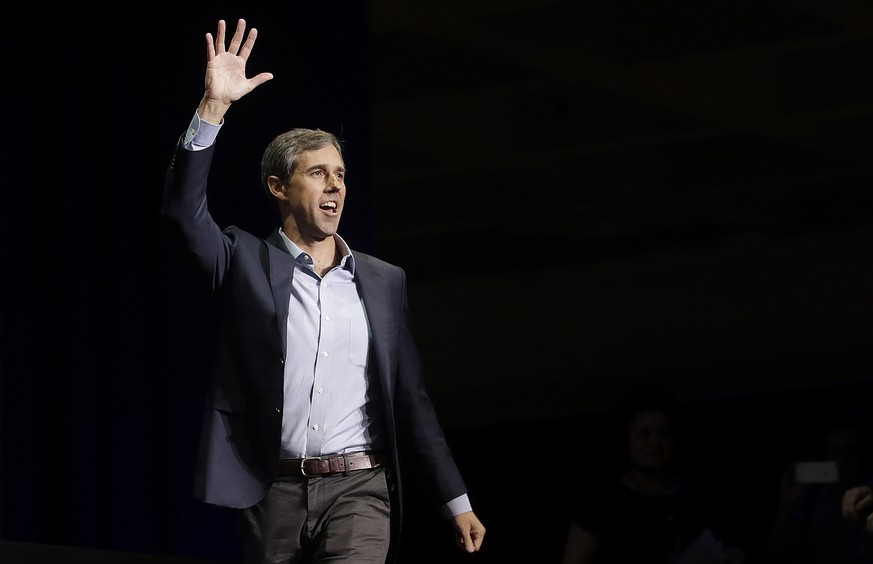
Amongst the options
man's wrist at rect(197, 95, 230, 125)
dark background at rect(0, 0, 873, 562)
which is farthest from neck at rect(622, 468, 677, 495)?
man's wrist at rect(197, 95, 230, 125)

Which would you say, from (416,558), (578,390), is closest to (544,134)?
(578,390)

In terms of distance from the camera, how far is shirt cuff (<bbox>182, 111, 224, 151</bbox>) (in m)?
2.34

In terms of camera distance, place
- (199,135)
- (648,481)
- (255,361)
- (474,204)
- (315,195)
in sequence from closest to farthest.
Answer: (199,135)
(255,361)
(315,195)
(648,481)
(474,204)

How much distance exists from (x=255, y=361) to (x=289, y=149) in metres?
0.41

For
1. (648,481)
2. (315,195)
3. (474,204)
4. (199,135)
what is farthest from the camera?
(474,204)

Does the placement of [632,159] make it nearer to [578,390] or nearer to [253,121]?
[578,390]

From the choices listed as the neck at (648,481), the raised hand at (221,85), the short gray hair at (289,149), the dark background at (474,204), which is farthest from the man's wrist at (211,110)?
the neck at (648,481)

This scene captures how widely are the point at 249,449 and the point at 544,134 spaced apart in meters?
4.09

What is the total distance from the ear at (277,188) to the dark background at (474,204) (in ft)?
4.97

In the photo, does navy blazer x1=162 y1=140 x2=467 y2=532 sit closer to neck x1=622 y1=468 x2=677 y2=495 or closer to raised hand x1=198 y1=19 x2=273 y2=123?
raised hand x1=198 y1=19 x2=273 y2=123

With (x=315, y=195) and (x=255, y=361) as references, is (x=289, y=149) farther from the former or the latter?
(x=255, y=361)

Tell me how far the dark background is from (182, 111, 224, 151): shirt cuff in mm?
1784

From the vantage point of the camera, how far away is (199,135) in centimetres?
235

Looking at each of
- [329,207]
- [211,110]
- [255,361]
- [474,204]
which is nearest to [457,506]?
[255,361]
